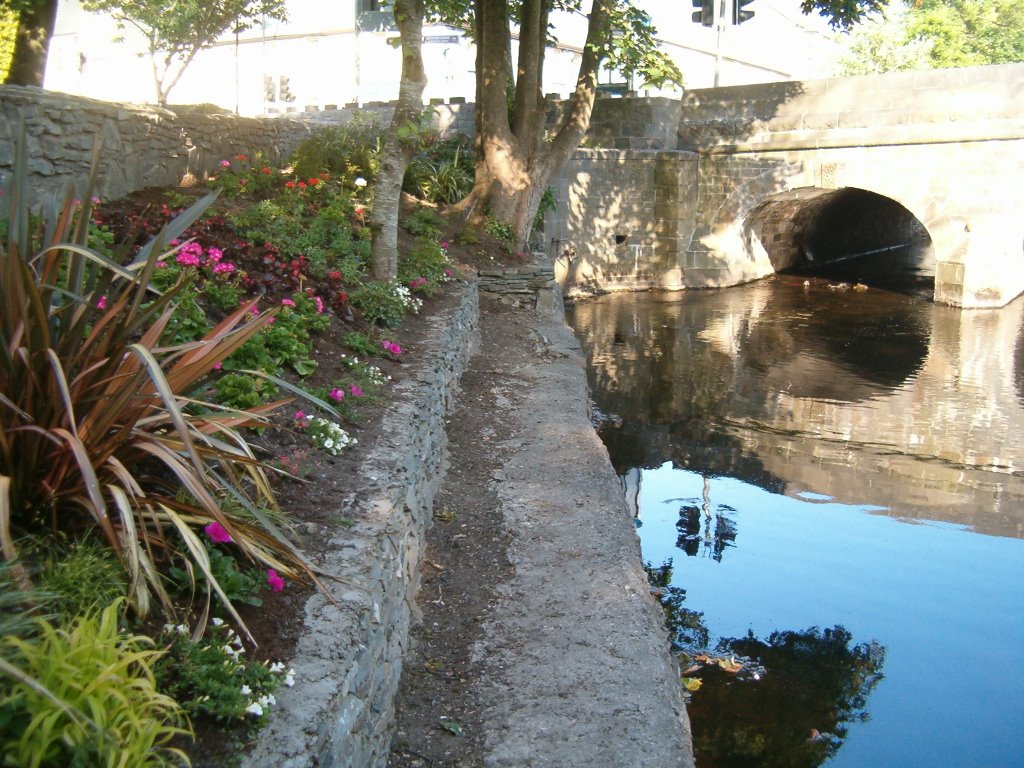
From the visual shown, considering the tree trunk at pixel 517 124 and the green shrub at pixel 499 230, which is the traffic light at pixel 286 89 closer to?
the tree trunk at pixel 517 124

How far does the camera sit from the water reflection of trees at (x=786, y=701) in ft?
15.0

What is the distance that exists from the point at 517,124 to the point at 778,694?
913cm

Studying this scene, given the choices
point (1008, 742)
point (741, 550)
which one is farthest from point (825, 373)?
point (1008, 742)

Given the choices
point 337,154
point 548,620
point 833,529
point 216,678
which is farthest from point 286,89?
point 216,678

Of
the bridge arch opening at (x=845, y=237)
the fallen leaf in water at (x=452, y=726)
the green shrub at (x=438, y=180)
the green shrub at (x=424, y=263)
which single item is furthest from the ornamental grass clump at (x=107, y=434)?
the bridge arch opening at (x=845, y=237)

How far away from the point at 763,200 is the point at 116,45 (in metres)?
20.1

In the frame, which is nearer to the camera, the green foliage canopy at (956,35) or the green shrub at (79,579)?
the green shrub at (79,579)

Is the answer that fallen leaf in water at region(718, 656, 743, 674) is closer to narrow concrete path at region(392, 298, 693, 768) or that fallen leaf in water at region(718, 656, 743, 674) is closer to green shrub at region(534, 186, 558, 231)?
narrow concrete path at region(392, 298, 693, 768)

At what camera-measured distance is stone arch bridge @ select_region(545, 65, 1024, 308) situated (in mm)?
15945

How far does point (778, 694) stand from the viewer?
5.07 m

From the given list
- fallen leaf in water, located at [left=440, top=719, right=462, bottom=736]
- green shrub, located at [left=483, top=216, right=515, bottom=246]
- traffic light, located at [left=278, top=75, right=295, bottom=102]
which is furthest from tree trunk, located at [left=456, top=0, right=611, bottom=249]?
traffic light, located at [left=278, top=75, right=295, bottom=102]

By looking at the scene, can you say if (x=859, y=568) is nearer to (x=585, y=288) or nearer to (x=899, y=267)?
(x=585, y=288)

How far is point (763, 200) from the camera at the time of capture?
1850 cm

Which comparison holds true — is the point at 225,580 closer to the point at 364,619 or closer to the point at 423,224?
the point at 364,619
